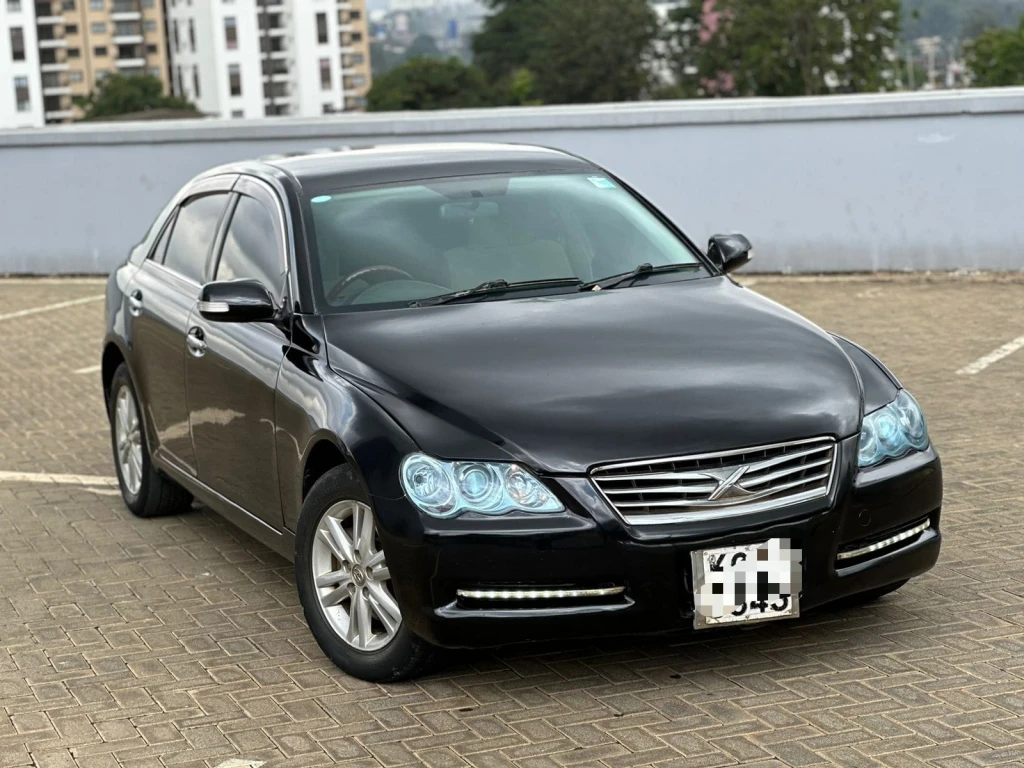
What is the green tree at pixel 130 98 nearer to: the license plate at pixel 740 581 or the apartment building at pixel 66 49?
the apartment building at pixel 66 49

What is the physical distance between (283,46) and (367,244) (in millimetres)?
189440

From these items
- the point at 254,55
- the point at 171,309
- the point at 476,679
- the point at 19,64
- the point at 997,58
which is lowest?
the point at 476,679

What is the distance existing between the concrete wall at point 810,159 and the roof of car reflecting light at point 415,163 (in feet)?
28.2

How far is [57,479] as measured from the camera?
8.59 metres

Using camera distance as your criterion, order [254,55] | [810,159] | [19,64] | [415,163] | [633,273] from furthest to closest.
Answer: [254,55]
[19,64]
[810,159]
[415,163]
[633,273]

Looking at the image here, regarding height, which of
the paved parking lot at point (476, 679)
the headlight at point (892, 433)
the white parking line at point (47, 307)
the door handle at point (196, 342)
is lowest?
the white parking line at point (47, 307)

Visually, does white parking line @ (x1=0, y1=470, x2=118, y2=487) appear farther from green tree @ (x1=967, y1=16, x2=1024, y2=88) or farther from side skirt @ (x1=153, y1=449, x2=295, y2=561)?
green tree @ (x1=967, y1=16, x2=1024, y2=88)

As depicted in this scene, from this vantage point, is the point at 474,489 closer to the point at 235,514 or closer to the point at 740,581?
the point at 740,581

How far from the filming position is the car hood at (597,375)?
4.80 meters

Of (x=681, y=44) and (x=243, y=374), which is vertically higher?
(x=681, y=44)

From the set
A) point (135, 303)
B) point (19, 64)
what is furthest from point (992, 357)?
point (19, 64)

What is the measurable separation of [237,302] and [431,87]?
5316 inches

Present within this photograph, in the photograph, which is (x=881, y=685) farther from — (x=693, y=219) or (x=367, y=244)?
(x=693, y=219)

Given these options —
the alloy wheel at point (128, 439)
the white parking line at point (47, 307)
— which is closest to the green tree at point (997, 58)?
the white parking line at point (47, 307)
